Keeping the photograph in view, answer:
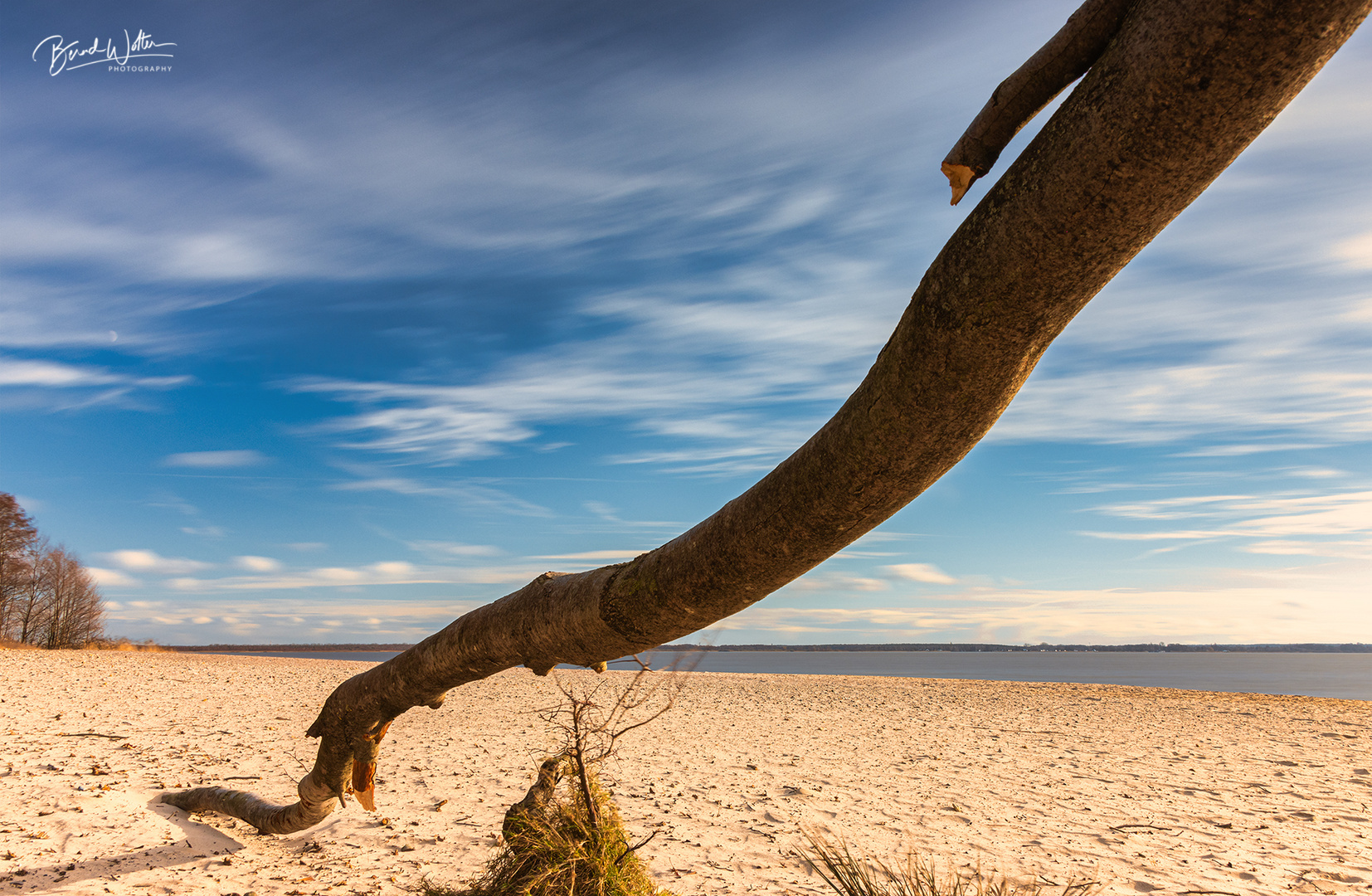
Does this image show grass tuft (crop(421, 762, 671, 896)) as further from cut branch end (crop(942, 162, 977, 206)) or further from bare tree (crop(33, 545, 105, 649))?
bare tree (crop(33, 545, 105, 649))

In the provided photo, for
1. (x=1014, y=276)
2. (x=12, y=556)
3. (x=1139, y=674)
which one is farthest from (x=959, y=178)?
(x=1139, y=674)

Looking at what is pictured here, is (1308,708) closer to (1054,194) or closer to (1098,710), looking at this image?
(1098,710)

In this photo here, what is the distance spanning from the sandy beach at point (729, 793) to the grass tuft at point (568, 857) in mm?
966

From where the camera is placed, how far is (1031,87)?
1.49 meters

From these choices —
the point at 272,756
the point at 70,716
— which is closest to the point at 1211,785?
the point at 272,756

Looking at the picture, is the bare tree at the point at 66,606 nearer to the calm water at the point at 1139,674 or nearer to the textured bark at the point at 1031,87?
the calm water at the point at 1139,674

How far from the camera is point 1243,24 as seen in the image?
1132 millimetres

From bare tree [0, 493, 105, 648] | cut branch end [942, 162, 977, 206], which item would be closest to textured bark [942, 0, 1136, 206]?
cut branch end [942, 162, 977, 206]

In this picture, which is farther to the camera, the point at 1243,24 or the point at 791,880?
the point at 791,880

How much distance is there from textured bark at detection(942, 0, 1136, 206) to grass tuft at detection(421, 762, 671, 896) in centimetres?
468

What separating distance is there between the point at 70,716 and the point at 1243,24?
56.0 feet

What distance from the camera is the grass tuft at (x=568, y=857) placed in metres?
4.63

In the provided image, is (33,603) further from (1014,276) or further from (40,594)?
(1014,276)

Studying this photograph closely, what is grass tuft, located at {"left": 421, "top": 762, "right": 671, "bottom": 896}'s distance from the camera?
463cm
